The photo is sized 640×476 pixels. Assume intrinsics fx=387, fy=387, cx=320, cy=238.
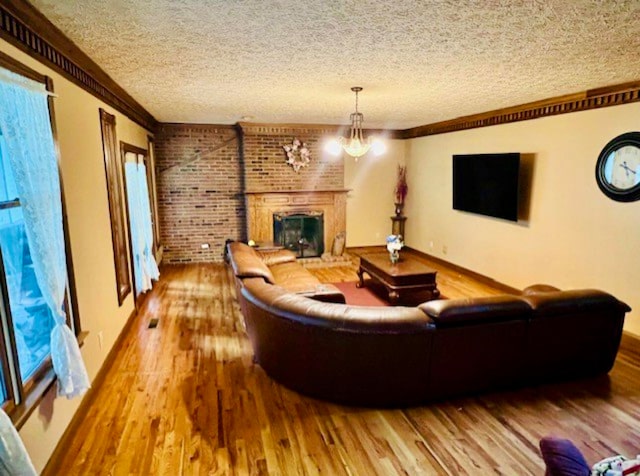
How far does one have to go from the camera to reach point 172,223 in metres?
6.96

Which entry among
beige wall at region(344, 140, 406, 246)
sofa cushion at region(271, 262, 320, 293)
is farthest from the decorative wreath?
sofa cushion at region(271, 262, 320, 293)

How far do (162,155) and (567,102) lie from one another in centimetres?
605

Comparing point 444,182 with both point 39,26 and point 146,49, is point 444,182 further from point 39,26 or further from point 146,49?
point 39,26

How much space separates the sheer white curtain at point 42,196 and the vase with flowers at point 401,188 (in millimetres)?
6501

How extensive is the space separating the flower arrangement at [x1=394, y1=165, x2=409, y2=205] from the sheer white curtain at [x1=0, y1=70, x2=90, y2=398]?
21.3 feet

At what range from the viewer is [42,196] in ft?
6.62

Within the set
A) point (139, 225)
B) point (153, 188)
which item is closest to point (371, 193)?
point (153, 188)

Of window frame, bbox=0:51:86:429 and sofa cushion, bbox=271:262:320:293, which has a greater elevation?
window frame, bbox=0:51:86:429

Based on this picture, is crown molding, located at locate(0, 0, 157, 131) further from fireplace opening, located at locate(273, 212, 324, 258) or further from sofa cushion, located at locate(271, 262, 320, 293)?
fireplace opening, located at locate(273, 212, 324, 258)

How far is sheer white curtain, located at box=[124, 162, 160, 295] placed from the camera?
4.44m

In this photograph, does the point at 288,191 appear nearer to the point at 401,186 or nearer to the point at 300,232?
the point at 300,232

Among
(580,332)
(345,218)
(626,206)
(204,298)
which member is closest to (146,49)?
(204,298)

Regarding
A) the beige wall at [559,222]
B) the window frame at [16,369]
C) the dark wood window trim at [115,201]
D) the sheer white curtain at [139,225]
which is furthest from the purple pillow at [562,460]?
the sheer white curtain at [139,225]

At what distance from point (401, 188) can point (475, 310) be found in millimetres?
5469
